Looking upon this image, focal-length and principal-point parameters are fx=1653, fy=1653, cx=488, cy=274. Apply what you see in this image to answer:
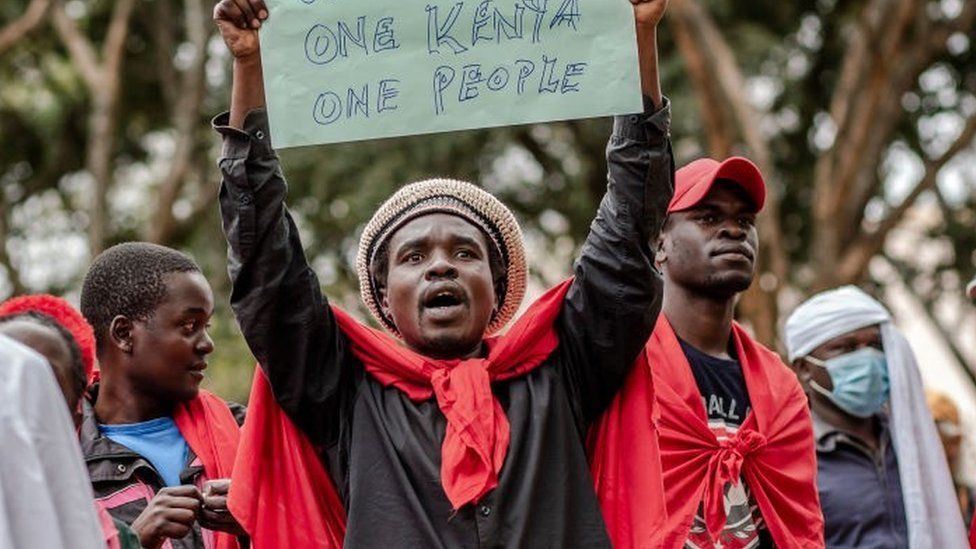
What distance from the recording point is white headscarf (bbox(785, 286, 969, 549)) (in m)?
5.96

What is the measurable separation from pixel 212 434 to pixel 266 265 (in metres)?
1.15

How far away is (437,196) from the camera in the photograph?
4441mm

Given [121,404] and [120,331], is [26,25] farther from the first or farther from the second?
[121,404]

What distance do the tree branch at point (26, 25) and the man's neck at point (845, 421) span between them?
9759 mm

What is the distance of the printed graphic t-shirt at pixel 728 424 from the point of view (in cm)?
490

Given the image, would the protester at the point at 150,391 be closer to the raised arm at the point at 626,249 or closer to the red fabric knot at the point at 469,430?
the red fabric knot at the point at 469,430

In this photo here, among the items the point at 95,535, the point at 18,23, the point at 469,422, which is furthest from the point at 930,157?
the point at 95,535

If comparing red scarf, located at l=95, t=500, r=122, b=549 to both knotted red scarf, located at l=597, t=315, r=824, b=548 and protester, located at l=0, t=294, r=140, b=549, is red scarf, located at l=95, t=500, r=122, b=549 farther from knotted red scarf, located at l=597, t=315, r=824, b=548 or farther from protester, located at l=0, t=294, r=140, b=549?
knotted red scarf, located at l=597, t=315, r=824, b=548

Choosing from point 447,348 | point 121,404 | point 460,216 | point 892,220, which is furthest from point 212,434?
point 892,220

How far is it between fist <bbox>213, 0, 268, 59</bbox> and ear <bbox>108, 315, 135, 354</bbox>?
4.23 ft

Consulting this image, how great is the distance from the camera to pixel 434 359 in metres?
4.33

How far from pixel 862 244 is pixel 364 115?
955 centimetres

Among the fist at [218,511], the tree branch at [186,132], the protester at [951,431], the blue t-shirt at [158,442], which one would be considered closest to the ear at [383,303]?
the fist at [218,511]

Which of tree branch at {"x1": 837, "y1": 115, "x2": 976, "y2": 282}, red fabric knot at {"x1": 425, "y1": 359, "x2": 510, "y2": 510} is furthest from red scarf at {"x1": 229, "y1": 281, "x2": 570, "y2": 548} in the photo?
tree branch at {"x1": 837, "y1": 115, "x2": 976, "y2": 282}
